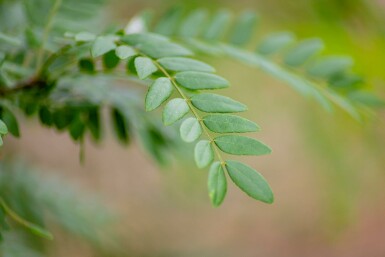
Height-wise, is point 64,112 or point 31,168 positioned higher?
point 31,168

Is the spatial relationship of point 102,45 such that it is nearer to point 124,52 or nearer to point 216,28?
point 124,52

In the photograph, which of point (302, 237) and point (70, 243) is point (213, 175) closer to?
point (70, 243)

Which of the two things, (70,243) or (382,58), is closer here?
(382,58)

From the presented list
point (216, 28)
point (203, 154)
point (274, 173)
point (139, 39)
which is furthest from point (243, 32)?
point (274, 173)

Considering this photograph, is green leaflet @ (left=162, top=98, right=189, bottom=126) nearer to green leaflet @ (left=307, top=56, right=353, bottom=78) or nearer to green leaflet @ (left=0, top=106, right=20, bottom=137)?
green leaflet @ (left=0, top=106, right=20, bottom=137)

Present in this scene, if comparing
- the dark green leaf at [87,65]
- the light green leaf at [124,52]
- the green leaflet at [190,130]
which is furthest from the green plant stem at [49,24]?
the green leaflet at [190,130]

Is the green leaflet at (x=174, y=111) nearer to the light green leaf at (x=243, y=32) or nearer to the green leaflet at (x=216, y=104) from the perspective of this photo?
the green leaflet at (x=216, y=104)

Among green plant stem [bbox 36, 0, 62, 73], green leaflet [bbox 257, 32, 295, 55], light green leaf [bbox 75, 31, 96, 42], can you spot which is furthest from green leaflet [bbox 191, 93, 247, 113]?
green leaflet [bbox 257, 32, 295, 55]

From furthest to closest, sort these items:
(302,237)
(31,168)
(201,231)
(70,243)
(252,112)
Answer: (302,237)
(201,231)
(252,112)
(70,243)
(31,168)

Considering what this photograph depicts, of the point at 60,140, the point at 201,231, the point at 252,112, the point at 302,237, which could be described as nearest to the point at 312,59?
the point at 252,112
